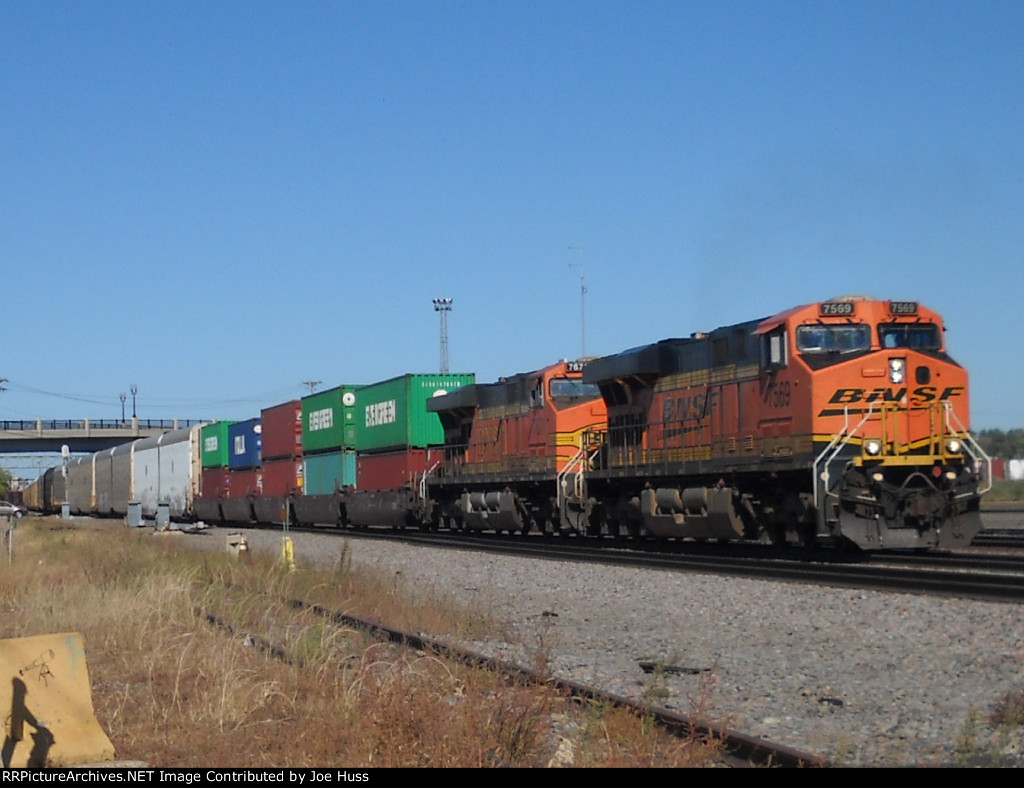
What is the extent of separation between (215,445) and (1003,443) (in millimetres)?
30719

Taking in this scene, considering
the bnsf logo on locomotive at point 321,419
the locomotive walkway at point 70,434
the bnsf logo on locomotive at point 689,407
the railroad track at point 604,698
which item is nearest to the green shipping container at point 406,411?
the bnsf logo on locomotive at point 321,419

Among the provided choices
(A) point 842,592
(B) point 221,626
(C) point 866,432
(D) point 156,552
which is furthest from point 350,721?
(D) point 156,552

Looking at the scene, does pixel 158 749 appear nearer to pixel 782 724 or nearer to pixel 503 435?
pixel 782 724

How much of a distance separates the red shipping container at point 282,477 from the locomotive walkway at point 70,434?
6010cm

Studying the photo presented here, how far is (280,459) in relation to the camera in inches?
1448

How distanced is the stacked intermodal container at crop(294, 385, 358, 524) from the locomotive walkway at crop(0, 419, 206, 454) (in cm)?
6337

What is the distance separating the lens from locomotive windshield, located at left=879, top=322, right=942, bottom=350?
16797 mm

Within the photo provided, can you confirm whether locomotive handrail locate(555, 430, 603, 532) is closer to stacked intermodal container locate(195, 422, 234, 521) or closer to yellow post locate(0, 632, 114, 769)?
yellow post locate(0, 632, 114, 769)

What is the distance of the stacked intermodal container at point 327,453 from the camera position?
3250cm

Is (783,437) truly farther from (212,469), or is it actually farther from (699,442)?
(212,469)

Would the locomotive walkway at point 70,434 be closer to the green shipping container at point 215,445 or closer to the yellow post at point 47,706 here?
the green shipping container at point 215,445

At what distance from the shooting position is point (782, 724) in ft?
23.0

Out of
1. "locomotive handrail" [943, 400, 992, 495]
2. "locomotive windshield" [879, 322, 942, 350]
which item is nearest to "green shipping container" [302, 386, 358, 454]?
"locomotive windshield" [879, 322, 942, 350]

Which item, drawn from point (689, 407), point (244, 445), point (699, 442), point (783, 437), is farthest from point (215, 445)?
point (783, 437)
